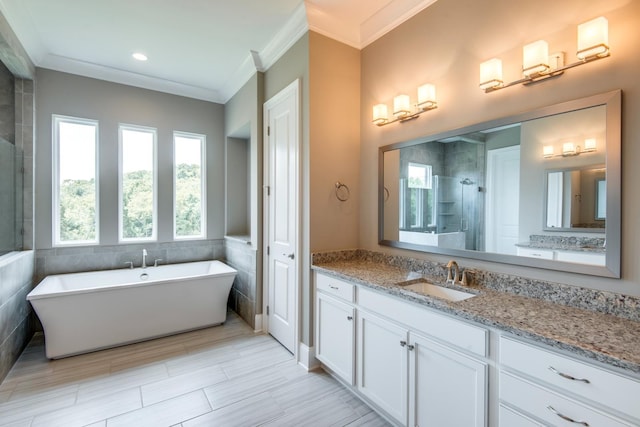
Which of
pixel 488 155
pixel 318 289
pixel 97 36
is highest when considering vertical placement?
pixel 97 36

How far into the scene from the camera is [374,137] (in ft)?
8.68

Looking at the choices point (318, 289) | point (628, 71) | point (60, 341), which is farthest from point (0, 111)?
point (628, 71)

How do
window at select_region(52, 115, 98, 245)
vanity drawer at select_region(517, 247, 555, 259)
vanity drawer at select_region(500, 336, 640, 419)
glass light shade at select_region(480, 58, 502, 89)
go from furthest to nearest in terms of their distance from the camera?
window at select_region(52, 115, 98, 245) → glass light shade at select_region(480, 58, 502, 89) → vanity drawer at select_region(517, 247, 555, 259) → vanity drawer at select_region(500, 336, 640, 419)

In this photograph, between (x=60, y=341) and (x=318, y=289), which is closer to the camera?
(x=318, y=289)

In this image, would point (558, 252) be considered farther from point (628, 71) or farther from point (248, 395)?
point (248, 395)

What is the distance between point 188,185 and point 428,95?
11.0 ft

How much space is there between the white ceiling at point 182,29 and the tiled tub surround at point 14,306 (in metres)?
2.03

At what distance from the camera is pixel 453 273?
1.95 meters

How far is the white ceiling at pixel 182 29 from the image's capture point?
2.39 m

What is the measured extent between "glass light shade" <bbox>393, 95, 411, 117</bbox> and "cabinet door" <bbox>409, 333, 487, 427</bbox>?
1.61 m

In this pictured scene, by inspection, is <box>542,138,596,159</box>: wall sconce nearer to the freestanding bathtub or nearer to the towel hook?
the towel hook

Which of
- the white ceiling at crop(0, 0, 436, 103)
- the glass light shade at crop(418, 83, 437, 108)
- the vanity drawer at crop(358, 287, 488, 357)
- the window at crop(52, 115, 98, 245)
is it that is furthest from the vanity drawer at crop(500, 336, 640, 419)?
the window at crop(52, 115, 98, 245)

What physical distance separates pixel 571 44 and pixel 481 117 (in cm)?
52

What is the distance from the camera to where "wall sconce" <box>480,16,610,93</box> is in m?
1.35
